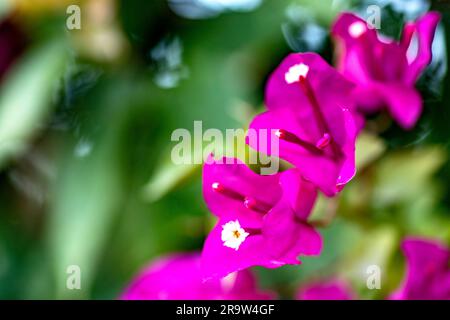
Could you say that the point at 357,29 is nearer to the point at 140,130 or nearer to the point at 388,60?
the point at 388,60

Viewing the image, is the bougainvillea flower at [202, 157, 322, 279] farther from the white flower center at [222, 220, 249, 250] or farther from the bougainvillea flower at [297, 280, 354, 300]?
the bougainvillea flower at [297, 280, 354, 300]

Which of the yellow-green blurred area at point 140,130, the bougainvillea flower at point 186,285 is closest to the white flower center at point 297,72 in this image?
the bougainvillea flower at point 186,285

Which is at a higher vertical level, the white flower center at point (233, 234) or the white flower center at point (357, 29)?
the white flower center at point (357, 29)

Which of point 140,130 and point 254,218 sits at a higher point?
point 254,218

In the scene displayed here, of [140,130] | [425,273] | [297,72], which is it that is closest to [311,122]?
[297,72]

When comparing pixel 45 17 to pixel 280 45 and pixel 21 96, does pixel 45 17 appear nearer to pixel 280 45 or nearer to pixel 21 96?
pixel 21 96

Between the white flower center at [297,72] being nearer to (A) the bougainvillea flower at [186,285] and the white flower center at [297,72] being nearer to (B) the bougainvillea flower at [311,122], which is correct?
(B) the bougainvillea flower at [311,122]
